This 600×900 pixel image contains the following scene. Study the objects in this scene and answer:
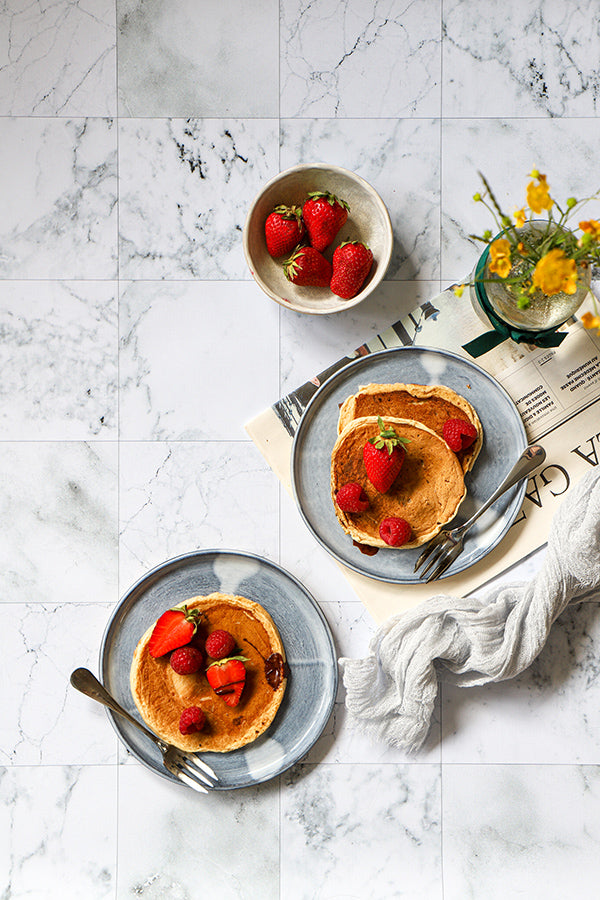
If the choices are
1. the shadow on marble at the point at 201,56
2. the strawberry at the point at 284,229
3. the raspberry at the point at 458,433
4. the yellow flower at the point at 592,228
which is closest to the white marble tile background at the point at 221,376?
the shadow on marble at the point at 201,56

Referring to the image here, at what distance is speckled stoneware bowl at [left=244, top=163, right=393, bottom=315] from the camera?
1.26m

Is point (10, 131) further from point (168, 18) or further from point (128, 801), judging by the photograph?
point (128, 801)

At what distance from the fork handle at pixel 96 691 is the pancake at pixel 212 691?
0.02 metres

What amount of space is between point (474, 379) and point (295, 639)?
0.62 metres

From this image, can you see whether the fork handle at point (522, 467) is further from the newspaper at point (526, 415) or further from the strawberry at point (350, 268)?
the strawberry at point (350, 268)

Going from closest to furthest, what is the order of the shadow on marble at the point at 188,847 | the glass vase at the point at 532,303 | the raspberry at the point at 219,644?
the glass vase at the point at 532,303 < the raspberry at the point at 219,644 < the shadow on marble at the point at 188,847

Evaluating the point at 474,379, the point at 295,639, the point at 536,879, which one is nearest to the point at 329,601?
the point at 295,639

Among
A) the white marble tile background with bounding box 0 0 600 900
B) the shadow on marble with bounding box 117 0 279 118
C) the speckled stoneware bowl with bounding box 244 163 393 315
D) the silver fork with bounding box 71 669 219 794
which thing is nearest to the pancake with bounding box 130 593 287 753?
the silver fork with bounding box 71 669 219 794

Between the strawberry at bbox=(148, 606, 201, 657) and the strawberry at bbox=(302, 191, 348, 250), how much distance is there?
0.74 metres

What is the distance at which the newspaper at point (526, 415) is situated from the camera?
52.4 inches

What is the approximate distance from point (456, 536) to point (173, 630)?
1.86ft

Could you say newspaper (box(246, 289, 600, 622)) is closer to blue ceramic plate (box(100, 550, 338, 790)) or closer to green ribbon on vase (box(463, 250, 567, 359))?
green ribbon on vase (box(463, 250, 567, 359))

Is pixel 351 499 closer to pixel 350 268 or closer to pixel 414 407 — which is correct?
pixel 414 407

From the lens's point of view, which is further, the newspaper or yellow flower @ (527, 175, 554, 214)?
the newspaper
